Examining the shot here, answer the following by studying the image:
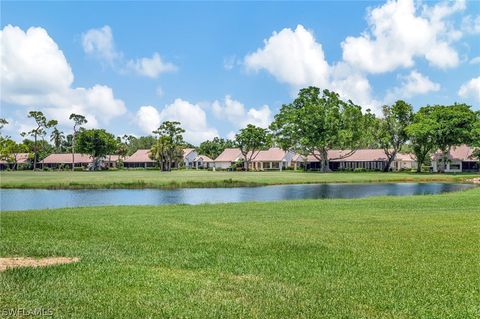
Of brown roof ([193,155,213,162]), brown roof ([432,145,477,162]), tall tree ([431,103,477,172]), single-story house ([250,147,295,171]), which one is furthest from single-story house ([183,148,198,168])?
tall tree ([431,103,477,172])

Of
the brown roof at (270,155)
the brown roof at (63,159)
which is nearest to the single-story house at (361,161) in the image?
the brown roof at (270,155)

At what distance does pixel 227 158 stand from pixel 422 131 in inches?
2561

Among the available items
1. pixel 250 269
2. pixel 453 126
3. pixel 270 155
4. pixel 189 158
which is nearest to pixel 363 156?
pixel 270 155

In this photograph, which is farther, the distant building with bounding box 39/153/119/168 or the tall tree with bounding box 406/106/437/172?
the distant building with bounding box 39/153/119/168

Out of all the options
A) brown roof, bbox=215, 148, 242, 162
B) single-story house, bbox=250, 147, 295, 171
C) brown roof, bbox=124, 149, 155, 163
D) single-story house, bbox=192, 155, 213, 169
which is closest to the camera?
single-story house, bbox=250, 147, 295, 171

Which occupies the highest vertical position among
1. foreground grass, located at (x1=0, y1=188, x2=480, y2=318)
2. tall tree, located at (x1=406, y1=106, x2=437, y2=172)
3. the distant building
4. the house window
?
tall tree, located at (x1=406, y1=106, x2=437, y2=172)

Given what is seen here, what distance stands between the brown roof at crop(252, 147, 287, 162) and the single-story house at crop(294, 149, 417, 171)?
7144mm

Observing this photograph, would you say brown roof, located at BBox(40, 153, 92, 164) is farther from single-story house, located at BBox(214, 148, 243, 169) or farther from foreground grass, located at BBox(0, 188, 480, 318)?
foreground grass, located at BBox(0, 188, 480, 318)

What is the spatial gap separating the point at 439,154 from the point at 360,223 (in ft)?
297

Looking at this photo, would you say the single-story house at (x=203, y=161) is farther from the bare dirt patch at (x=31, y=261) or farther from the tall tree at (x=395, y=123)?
the bare dirt patch at (x=31, y=261)

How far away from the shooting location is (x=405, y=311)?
7957mm

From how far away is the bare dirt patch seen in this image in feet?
36.2

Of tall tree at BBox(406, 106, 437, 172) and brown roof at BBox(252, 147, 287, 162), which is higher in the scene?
tall tree at BBox(406, 106, 437, 172)

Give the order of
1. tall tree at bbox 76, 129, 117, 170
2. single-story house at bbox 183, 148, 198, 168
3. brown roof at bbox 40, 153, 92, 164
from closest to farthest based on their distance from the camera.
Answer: tall tree at bbox 76, 129, 117, 170 → brown roof at bbox 40, 153, 92, 164 → single-story house at bbox 183, 148, 198, 168
